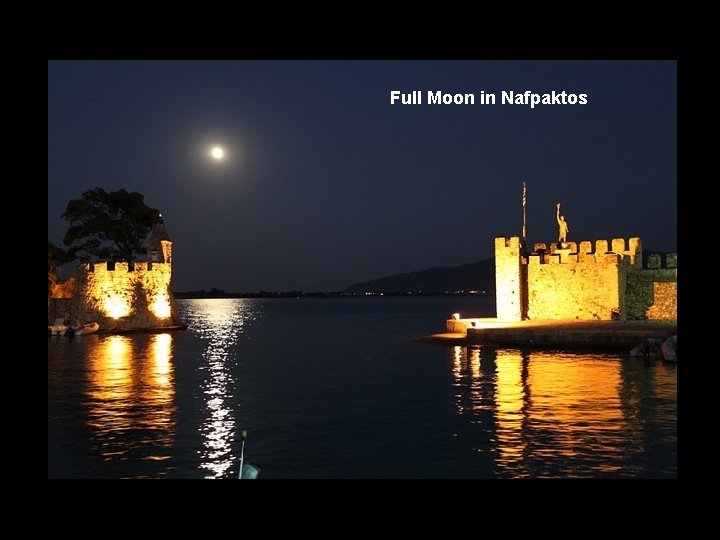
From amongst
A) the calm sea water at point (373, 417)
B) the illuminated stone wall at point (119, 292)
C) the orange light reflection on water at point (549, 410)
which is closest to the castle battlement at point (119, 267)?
the illuminated stone wall at point (119, 292)

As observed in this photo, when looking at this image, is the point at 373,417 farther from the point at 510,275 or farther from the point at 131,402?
the point at 510,275

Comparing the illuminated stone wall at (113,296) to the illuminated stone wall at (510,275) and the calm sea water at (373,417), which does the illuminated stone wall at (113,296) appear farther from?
the illuminated stone wall at (510,275)

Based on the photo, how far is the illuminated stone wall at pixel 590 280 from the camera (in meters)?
32.5

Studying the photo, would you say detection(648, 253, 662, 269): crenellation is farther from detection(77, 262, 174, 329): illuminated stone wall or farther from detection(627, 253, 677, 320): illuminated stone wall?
detection(77, 262, 174, 329): illuminated stone wall

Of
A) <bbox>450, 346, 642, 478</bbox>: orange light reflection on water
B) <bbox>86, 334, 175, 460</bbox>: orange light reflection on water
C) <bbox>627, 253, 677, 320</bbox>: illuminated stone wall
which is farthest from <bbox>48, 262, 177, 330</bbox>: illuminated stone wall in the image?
<bbox>627, 253, 677, 320</bbox>: illuminated stone wall

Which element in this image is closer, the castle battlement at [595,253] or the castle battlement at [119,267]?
the castle battlement at [595,253]

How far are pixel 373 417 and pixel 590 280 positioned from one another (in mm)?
18248

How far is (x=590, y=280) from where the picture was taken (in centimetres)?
3275

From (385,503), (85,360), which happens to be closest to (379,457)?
(385,503)

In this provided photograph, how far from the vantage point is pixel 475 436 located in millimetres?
14258

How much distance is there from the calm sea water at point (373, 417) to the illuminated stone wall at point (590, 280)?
5.40m

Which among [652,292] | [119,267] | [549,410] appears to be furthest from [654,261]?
[119,267]

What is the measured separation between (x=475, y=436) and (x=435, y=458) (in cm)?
174
